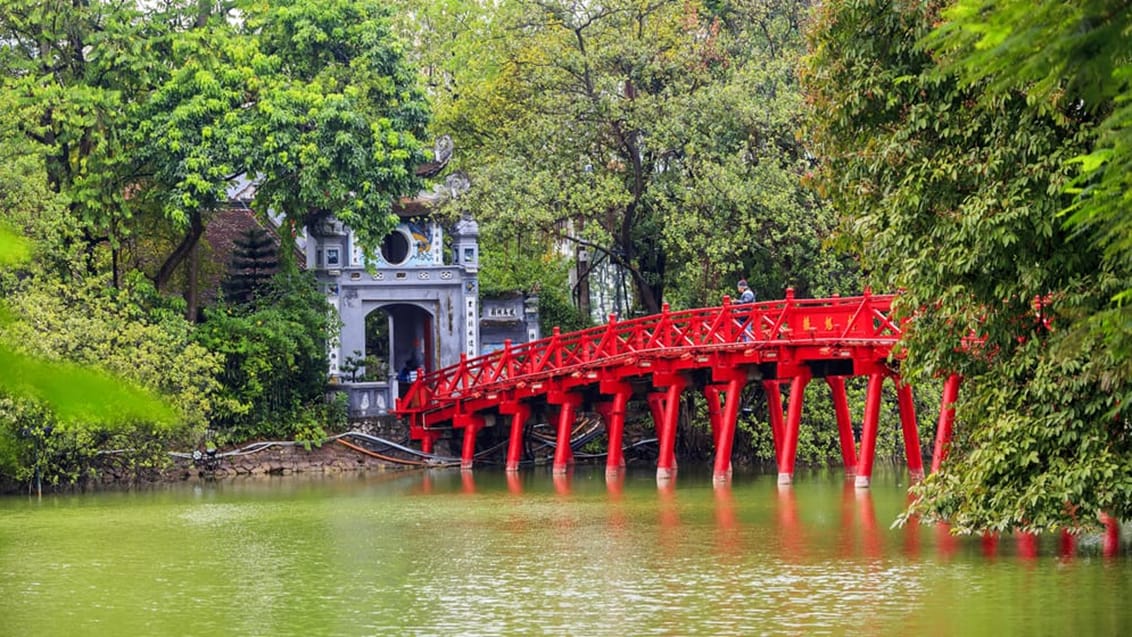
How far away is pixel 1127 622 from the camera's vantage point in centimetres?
1303

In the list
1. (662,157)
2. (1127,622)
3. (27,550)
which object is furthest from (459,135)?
(1127,622)

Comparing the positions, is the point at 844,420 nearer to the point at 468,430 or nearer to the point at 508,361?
the point at 508,361

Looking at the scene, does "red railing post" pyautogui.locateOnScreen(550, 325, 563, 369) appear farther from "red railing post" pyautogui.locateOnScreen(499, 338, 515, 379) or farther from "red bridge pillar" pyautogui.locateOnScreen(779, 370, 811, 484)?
"red bridge pillar" pyautogui.locateOnScreen(779, 370, 811, 484)

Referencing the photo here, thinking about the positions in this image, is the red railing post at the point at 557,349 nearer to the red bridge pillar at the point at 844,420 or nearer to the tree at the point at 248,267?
the red bridge pillar at the point at 844,420

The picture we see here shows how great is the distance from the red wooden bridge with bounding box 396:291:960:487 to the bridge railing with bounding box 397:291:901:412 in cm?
2

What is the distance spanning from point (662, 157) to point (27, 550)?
20757mm

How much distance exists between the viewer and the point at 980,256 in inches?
640

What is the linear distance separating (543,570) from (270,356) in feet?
66.5

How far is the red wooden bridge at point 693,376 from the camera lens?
28188 mm

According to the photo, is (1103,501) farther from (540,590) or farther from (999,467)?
→ (540,590)

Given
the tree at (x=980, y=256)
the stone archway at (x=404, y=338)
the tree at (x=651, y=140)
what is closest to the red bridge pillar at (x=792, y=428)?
the tree at (x=651, y=140)

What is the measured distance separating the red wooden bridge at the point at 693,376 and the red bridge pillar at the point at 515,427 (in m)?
0.03

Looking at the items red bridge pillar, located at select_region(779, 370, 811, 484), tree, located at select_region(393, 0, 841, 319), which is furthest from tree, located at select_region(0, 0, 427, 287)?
red bridge pillar, located at select_region(779, 370, 811, 484)

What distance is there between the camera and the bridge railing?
27766mm
